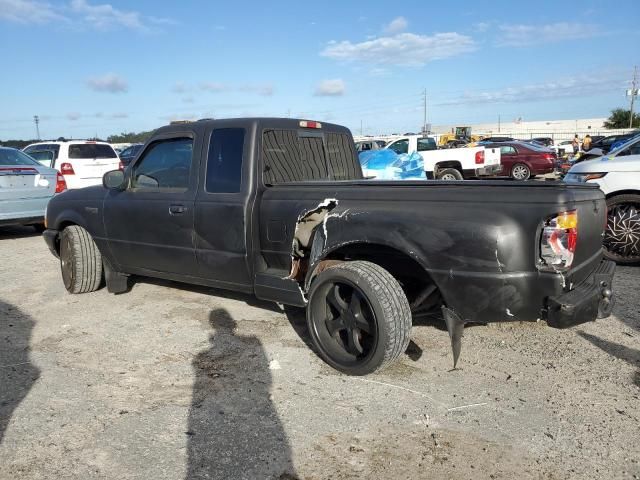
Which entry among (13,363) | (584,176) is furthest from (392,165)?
(13,363)

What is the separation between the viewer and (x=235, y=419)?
301 cm

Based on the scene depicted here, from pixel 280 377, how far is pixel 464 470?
1445 millimetres

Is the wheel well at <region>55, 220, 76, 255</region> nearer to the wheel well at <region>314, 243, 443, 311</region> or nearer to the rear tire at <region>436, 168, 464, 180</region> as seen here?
the wheel well at <region>314, 243, 443, 311</region>

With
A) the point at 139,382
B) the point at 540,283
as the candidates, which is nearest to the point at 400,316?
the point at 540,283

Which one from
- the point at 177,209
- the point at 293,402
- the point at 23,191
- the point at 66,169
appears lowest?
the point at 293,402

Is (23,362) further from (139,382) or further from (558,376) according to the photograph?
(558,376)

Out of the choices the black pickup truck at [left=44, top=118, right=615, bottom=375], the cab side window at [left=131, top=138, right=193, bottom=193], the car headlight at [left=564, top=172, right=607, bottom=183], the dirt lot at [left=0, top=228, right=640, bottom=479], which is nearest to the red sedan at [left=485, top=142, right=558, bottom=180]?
the car headlight at [left=564, top=172, right=607, bottom=183]

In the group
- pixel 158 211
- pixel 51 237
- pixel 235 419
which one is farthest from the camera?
pixel 51 237

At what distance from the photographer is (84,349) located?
163 inches

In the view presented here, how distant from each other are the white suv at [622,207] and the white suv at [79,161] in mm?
10176

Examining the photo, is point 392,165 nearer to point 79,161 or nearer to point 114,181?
point 114,181

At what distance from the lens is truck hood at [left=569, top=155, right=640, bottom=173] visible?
6.30 metres

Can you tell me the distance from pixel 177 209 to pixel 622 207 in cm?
525

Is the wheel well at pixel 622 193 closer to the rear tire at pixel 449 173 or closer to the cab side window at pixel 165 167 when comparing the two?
the cab side window at pixel 165 167
